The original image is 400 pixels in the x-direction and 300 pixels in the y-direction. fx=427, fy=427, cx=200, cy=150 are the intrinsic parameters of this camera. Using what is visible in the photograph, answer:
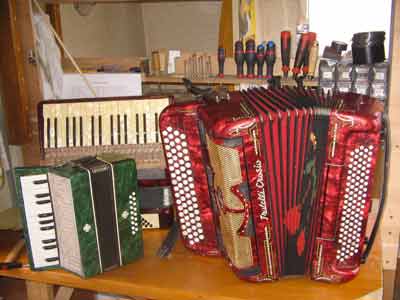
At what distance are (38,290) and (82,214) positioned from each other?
41cm

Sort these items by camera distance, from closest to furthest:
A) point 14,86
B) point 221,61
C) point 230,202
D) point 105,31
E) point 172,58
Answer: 1. point 230,202
2. point 14,86
3. point 221,61
4. point 172,58
5. point 105,31

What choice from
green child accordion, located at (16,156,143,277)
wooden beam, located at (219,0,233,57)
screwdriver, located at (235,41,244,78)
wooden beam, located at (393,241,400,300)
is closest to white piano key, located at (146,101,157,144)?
green child accordion, located at (16,156,143,277)

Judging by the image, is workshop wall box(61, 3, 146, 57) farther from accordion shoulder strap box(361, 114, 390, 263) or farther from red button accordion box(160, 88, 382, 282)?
accordion shoulder strap box(361, 114, 390, 263)

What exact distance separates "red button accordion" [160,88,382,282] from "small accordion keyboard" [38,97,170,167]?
26 centimetres

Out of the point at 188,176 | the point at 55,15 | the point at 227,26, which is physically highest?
the point at 55,15

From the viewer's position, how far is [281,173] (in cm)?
110

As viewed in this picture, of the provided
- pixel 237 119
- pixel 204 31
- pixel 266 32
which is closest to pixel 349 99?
pixel 237 119

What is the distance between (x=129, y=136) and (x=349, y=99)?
2.35 feet

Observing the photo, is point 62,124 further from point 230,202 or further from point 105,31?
point 105,31

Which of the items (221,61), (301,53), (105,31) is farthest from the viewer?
(105,31)

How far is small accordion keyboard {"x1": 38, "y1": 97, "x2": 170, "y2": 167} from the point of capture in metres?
1.44

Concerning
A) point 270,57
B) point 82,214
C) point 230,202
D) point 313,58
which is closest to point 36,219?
point 82,214

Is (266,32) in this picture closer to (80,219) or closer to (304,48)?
(304,48)

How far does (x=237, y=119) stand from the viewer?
1.03 m
